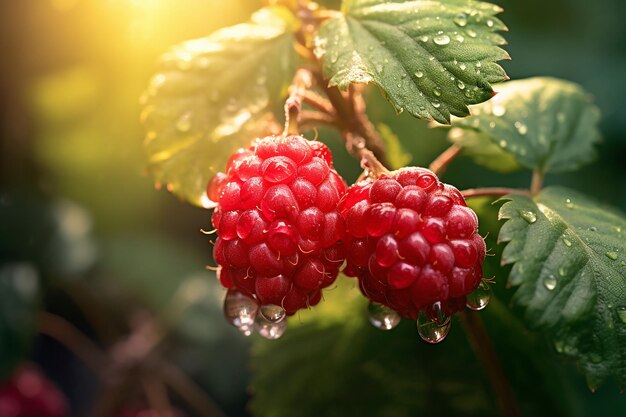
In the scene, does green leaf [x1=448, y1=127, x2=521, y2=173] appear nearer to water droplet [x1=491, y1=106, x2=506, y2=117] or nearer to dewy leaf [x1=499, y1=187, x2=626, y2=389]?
water droplet [x1=491, y1=106, x2=506, y2=117]

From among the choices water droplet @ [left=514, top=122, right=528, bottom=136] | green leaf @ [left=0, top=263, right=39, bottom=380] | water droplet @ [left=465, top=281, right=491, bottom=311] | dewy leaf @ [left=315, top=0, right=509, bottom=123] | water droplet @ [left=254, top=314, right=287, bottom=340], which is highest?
dewy leaf @ [left=315, top=0, right=509, bottom=123]

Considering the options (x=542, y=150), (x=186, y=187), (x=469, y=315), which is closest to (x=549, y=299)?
(x=469, y=315)

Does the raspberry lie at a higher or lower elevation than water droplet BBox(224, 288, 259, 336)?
higher

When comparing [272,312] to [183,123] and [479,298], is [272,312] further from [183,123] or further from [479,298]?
[183,123]

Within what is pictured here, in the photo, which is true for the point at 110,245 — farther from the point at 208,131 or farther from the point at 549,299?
the point at 549,299

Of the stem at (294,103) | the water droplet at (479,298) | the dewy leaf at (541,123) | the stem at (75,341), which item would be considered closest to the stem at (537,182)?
the dewy leaf at (541,123)

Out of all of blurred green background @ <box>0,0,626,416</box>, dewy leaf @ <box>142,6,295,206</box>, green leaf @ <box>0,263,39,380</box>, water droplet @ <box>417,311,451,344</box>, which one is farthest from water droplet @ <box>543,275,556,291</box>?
green leaf @ <box>0,263,39,380</box>
